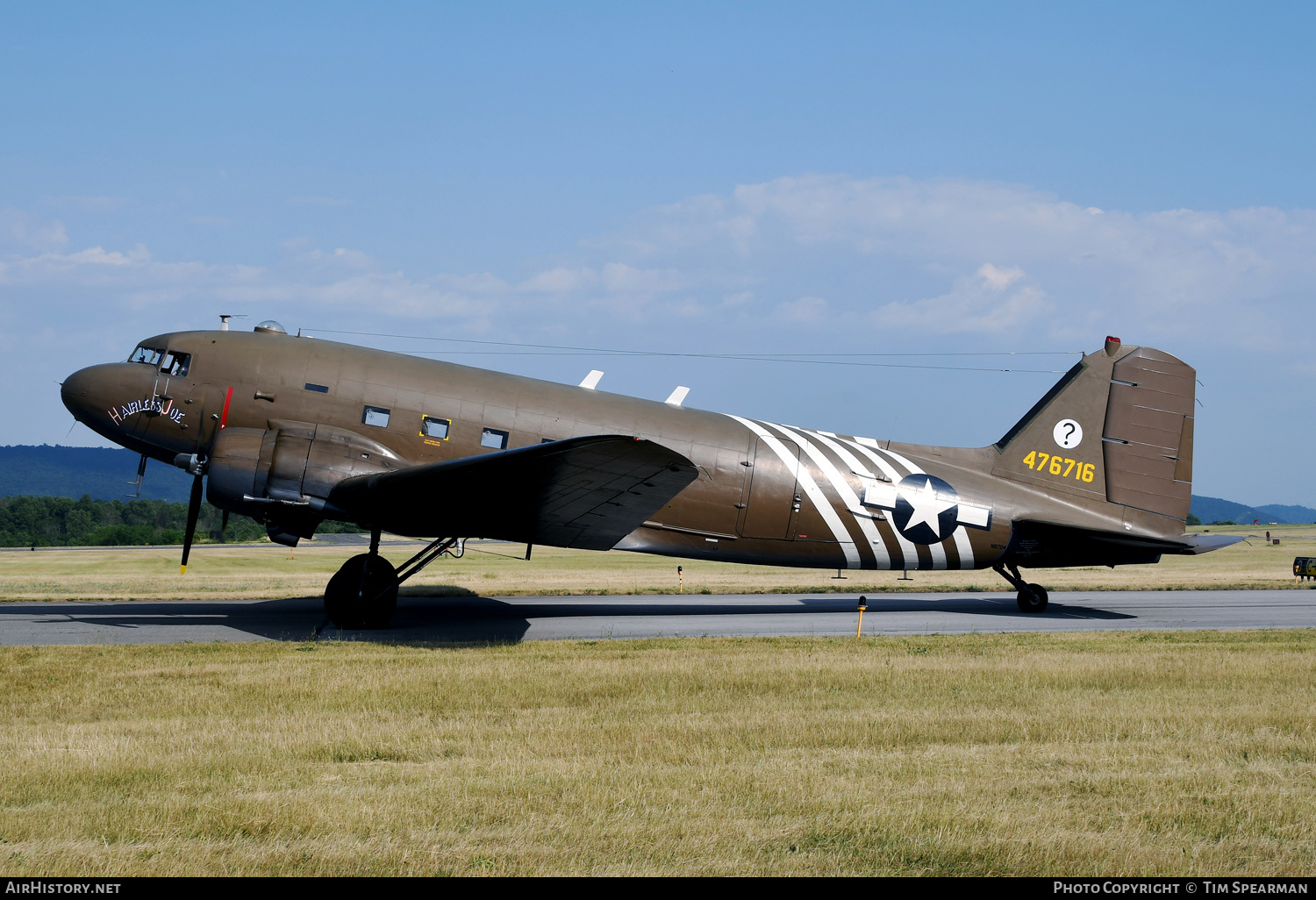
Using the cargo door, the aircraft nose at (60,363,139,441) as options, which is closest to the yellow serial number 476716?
the cargo door

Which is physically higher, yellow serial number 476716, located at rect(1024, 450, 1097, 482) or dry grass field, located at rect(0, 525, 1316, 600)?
yellow serial number 476716, located at rect(1024, 450, 1097, 482)

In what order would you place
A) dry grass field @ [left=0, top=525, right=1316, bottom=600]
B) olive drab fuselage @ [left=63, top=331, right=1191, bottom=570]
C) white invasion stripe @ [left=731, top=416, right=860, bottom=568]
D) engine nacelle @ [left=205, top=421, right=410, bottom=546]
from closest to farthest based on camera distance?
engine nacelle @ [left=205, top=421, right=410, bottom=546], olive drab fuselage @ [left=63, top=331, right=1191, bottom=570], white invasion stripe @ [left=731, top=416, right=860, bottom=568], dry grass field @ [left=0, top=525, right=1316, bottom=600]

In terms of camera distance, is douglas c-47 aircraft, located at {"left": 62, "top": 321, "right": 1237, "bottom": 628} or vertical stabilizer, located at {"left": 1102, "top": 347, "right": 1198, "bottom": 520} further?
vertical stabilizer, located at {"left": 1102, "top": 347, "right": 1198, "bottom": 520}

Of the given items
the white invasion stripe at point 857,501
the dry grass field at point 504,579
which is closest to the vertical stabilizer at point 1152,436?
Result: the white invasion stripe at point 857,501

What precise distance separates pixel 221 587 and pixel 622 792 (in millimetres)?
24893

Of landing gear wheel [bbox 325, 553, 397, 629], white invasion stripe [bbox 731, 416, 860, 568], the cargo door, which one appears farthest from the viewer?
white invasion stripe [bbox 731, 416, 860, 568]

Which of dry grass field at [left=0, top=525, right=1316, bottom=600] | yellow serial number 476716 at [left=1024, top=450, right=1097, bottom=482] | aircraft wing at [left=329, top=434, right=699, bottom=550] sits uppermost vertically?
yellow serial number 476716 at [left=1024, top=450, right=1097, bottom=482]

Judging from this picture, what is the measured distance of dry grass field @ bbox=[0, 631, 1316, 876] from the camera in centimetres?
582

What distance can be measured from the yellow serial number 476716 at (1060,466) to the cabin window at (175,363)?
17.9 meters

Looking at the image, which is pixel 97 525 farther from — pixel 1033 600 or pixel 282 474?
pixel 1033 600

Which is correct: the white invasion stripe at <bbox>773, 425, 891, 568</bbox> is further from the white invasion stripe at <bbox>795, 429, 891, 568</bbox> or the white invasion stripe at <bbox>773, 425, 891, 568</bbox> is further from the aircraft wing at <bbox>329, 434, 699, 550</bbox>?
the aircraft wing at <bbox>329, 434, 699, 550</bbox>

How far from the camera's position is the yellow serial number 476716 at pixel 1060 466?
70.1ft

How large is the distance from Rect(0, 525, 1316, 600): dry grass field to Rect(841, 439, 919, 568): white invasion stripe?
8361mm

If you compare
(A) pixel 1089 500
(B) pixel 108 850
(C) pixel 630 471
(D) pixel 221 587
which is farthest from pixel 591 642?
(D) pixel 221 587
